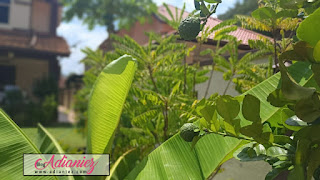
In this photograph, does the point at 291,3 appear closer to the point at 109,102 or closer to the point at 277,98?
the point at 277,98

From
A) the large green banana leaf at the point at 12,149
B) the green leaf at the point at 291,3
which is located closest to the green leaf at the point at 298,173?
the green leaf at the point at 291,3


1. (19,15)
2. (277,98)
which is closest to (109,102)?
(277,98)

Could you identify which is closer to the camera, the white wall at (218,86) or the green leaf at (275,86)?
the green leaf at (275,86)

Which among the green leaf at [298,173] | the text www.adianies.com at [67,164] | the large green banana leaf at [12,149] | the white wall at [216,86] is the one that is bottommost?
the text www.adianies.com at [67,164]

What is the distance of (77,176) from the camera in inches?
52.1

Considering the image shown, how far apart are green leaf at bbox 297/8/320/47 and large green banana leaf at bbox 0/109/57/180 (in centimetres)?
93

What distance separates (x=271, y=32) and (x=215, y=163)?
1.81 feet

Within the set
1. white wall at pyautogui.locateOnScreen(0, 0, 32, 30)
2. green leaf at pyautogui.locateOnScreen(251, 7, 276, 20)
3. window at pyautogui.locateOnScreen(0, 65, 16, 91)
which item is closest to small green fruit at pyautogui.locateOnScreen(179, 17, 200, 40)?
green leaf at pyautogui.locateOnScreen(251, 7, 276, 20)

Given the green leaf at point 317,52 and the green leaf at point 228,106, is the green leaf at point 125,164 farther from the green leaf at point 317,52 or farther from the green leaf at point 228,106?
the green leaf at point 317,52

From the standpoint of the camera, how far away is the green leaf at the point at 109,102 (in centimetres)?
116

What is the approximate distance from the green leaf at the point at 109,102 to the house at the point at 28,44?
22.6 feet

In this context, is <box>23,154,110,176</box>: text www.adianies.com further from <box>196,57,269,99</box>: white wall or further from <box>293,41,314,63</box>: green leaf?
<box>293,41,314,63</box>: green leaf

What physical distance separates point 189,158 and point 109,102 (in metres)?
0.42

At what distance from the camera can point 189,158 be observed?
926mm
